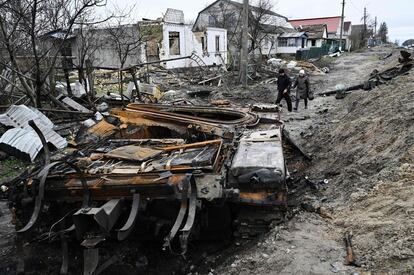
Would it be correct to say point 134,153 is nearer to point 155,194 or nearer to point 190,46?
point 155,194

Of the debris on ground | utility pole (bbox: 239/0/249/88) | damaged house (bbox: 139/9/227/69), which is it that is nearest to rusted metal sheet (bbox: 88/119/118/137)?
the debris on ground

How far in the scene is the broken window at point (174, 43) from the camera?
26.4 m

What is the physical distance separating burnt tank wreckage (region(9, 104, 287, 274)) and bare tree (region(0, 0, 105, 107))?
5.68m

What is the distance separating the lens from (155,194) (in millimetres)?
3615

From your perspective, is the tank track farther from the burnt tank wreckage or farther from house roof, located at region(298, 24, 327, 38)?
house roof, located at region(298, 24, 327, 38)

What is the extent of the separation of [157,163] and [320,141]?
17.5 feet

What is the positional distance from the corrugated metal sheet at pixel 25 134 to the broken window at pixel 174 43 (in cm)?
1816

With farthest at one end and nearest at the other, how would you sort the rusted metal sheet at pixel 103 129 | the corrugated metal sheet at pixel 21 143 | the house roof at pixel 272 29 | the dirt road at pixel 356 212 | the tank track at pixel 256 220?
the house roof at pixel 272 29
the corrugated metal sheet at pixel 21 143
the rusted metal sheet at pixel 103 129
the tank track at pixel 256 220
the dirt road at pixel 356 212

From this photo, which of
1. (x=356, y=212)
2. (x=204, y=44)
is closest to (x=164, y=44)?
(x=204, y=44)

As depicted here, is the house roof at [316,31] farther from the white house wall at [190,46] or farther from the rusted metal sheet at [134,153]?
the rusted metal sheet at [134,153]

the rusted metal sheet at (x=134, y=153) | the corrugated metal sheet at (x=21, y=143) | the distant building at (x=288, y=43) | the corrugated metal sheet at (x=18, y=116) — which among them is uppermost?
the distant building at (x=288, y=43)

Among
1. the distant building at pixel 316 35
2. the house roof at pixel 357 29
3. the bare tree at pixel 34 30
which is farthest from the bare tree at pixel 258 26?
the house roof at pixel 357 29

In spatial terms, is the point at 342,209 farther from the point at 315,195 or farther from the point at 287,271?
the point at 287,271

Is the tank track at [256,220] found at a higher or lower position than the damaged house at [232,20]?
lower
